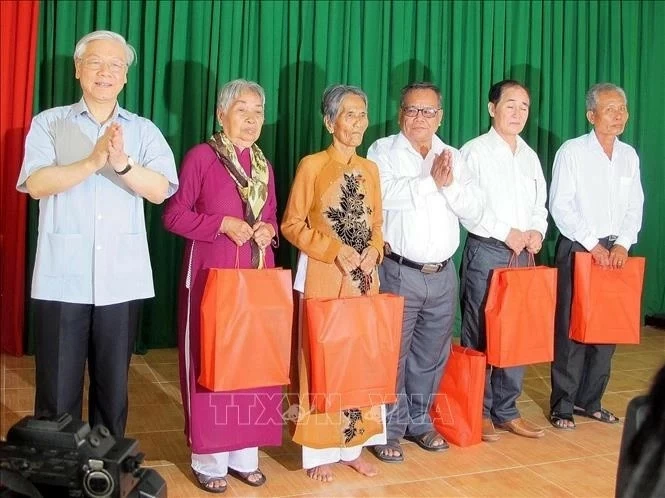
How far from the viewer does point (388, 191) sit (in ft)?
9.68

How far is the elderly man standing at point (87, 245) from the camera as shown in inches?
92.8

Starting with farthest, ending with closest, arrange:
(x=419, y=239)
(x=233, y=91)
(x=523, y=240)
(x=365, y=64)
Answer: (x=365, y=64)
(x=523, y=240)
(x=419, y=239)
(x=233, y=91)

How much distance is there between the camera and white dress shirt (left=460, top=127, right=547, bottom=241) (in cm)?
320

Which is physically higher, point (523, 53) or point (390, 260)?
point (523, 53)

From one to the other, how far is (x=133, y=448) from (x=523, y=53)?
489 centimetres

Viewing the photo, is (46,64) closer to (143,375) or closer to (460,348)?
(143,375)

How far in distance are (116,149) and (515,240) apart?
1689 mm

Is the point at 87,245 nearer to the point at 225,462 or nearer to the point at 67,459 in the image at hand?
the point at 225,462

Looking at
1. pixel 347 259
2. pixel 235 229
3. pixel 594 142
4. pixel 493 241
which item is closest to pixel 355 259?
pixel 347 259

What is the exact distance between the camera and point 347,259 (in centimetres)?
272

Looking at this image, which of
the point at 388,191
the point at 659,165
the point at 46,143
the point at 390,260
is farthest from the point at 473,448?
the point at 659,165

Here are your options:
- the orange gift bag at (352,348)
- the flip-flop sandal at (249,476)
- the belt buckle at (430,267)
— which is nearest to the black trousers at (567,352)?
the belt buckle at (430,267)

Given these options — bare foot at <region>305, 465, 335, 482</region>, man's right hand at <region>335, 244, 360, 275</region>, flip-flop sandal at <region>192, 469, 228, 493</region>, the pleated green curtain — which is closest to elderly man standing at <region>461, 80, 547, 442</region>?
man's right hand at <region>335, 244, 360, 275</region>

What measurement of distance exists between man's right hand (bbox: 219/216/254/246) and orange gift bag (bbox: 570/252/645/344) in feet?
5.15
